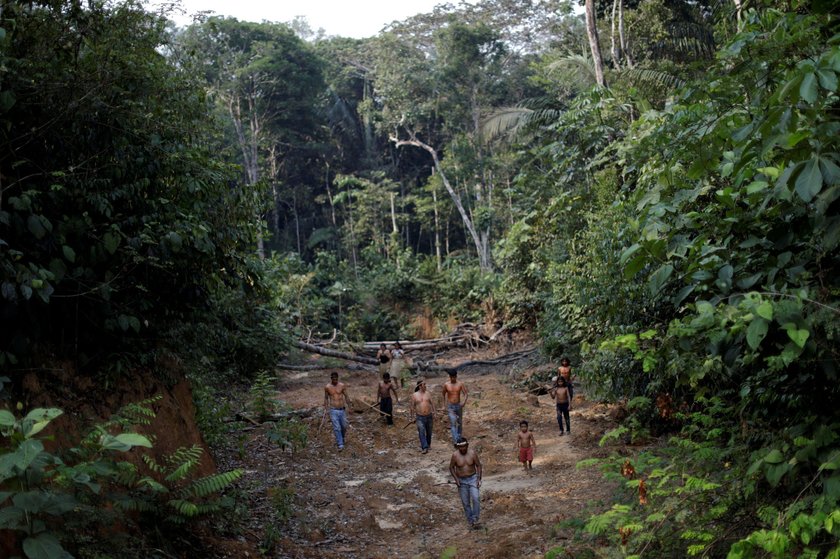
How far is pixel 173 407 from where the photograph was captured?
8.13 metres

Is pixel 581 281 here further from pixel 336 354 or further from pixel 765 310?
pixel 336 354

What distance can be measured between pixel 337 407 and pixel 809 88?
972 cm

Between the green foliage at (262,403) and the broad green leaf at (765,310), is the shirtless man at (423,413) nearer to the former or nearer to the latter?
the green foliage at (262,403)

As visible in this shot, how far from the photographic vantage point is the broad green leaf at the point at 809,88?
10.0 feet

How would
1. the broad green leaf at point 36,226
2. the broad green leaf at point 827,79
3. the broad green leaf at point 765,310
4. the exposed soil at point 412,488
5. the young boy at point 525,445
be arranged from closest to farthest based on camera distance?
the broad green leaf at point 827,79 < the broad green leaf at point 765,310 < the broad green leaf at point 36,226 < the exposed soil at point 412,488 < the young boy at point 525,445

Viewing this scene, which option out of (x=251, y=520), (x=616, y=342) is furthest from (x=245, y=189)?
(x=616, y=342)

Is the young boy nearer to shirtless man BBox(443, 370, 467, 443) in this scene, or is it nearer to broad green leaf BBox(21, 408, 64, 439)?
shirtless man BBox(443, 370, 467, 443)

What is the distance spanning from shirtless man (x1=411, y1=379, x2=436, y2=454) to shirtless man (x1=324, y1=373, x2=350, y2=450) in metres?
1.23

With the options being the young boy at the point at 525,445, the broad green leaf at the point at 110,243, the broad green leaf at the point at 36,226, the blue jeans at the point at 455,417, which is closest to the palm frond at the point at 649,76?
the blue jeans at the point at 455,417

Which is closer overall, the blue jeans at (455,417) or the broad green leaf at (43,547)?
the broad green leaf at (43,547)

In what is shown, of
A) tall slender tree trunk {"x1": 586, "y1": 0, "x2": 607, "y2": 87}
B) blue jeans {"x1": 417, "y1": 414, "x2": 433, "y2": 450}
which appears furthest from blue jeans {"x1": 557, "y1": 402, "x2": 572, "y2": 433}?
tall slender tree trunk {"x1": 586, "y1": 0, "x2": 607, "y2": 87}

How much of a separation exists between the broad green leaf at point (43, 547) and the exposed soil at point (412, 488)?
Answer: 8.85 ft

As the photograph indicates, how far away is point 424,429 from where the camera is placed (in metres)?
12.0

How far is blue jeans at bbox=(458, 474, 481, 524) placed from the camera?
27.8ft
